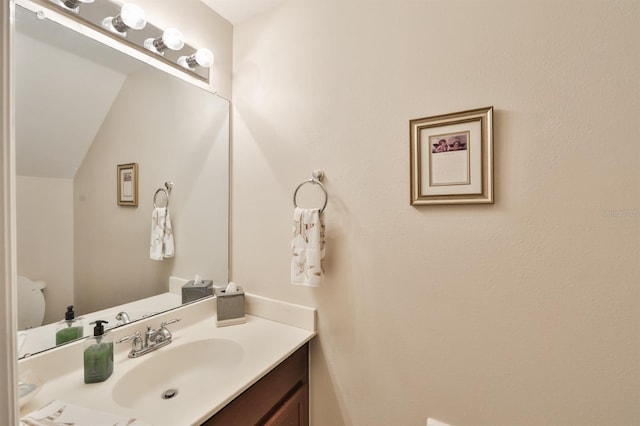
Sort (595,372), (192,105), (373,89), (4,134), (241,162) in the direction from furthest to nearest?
1. (241,162)
2. (192,105)
3. (373,89)
4. (595,372)
5. (4,134)

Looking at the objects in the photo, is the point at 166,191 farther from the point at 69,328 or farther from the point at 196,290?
the point at 69,328

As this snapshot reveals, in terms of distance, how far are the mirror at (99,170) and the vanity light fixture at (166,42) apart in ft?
0.28

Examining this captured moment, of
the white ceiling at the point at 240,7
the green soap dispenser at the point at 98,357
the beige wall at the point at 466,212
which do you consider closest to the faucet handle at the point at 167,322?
the green soap dispenser at the point at 98,357

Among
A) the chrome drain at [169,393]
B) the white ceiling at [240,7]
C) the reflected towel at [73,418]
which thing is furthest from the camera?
the white ceiling at [240,7]

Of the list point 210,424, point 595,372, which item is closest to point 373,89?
point 595,372

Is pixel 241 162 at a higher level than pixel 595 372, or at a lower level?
higher

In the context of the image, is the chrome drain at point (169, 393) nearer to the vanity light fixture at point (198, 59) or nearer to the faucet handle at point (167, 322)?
the faucet handle at point (167, 322)

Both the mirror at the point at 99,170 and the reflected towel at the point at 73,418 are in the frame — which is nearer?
the reflected towel at the point at 73,418

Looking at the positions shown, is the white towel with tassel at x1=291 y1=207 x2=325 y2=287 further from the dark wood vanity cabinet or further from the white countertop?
the dark wood vanity cabinet

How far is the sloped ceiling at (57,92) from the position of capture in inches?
33.0

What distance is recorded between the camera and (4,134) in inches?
13.1

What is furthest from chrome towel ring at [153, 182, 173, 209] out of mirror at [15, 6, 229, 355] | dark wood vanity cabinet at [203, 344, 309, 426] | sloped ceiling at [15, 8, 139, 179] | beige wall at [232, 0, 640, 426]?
dark wood vanity cabinet at [203, 344, 309, 426]

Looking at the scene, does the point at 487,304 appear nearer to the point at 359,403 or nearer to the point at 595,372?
the point at 595,372

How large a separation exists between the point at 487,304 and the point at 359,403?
67 centimetres
